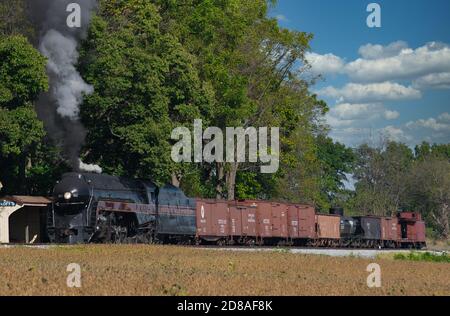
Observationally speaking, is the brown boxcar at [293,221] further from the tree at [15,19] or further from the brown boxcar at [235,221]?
the tree at [15,19]

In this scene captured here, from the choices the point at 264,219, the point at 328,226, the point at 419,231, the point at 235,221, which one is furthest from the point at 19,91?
the point at 419,231

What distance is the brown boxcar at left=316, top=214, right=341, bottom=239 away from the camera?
200 feet

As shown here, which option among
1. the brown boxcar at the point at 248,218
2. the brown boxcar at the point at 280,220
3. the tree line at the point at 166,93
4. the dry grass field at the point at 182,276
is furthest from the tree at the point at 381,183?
the dry grass field at the point at 182,276

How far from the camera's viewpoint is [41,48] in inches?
1750

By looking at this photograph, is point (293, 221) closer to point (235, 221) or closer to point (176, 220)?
point (235, 221)

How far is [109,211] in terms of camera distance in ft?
121

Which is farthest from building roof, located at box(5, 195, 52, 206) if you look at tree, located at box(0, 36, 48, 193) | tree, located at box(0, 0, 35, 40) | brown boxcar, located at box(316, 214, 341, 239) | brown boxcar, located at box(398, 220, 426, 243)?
brown boxcar, located at box(398, 220, 426, 243)

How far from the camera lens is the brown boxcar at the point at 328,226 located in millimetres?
61031

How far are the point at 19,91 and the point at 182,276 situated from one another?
27169mm

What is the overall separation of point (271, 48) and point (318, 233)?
18854 millimetres

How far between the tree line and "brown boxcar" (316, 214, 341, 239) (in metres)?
9.89

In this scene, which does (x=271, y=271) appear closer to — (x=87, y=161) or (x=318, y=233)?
(x=87, y=161)
